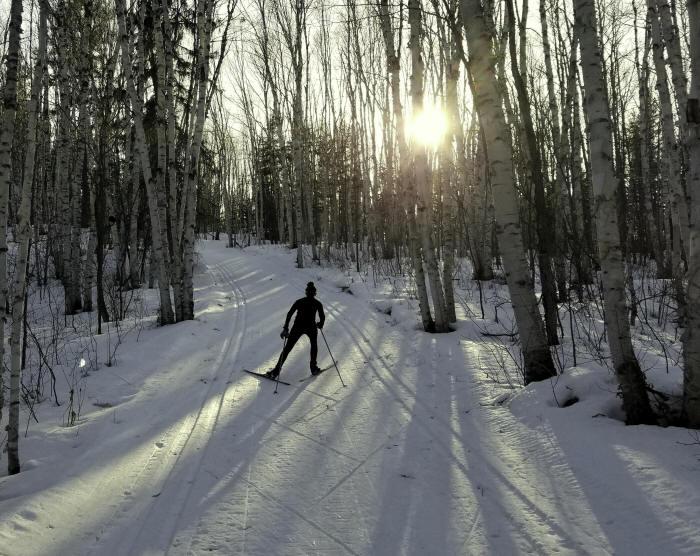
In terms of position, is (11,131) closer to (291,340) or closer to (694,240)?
(291,340)

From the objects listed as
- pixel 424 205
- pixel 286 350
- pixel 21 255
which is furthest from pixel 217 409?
pixel 424 205

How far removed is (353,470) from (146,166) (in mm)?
8827

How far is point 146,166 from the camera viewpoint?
33.3 ft

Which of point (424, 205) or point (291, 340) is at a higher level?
point (424, 205)

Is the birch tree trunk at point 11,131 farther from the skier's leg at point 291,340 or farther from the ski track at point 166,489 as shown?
the skier's leg at point 291,340

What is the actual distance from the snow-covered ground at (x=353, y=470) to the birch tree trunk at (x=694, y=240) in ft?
1.13

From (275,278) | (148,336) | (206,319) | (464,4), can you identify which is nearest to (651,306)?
(464,4)

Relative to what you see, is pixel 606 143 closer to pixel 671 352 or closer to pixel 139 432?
pixel 671 352

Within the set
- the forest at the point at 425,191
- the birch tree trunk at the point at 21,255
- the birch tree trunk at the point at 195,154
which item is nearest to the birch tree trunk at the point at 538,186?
the forest at the point at 425,191

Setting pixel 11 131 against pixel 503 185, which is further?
pixel 503 185

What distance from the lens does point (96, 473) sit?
13.5 feet

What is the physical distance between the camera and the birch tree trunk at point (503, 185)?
217 inches

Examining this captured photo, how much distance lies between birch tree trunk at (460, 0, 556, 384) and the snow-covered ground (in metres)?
0.49

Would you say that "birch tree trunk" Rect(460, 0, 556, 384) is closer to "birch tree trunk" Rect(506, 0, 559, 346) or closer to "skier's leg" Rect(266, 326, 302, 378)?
"birch tree trunk" Rect(506, 0, 559, 346)
